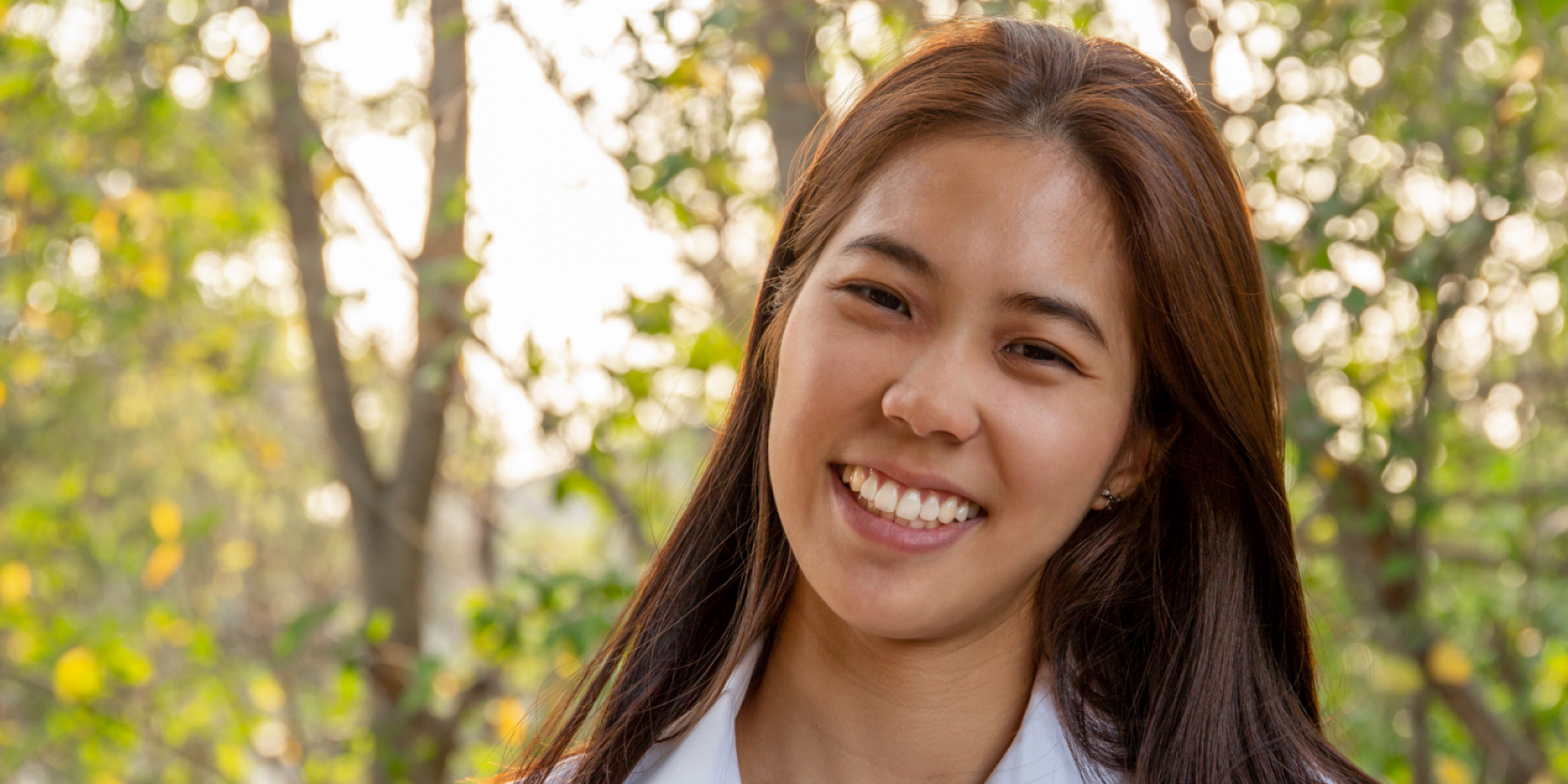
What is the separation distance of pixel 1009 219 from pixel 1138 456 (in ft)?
1.20

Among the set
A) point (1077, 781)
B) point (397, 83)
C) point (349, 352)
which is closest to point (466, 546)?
point (349, 352)

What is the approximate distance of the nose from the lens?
1458 mm

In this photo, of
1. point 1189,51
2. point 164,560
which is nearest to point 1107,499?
point 1189,51

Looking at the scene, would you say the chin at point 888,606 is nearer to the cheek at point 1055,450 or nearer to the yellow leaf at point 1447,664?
the cheek at point 1055,450

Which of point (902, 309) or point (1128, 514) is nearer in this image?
point (902, 309)

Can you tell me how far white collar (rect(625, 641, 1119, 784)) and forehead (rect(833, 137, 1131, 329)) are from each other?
0.50 m

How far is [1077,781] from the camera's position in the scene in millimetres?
1646

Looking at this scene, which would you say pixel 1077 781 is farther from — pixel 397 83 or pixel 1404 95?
pixel 397 83

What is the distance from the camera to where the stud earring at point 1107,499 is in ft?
5.51

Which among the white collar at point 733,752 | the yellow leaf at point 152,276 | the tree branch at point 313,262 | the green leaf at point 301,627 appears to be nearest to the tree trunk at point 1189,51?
the white collar at point 733,752

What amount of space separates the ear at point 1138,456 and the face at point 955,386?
0.23ft

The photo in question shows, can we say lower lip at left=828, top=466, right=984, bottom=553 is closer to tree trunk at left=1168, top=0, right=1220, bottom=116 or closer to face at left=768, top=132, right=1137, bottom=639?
face at left=768, top=132, right=1137, bottom=639

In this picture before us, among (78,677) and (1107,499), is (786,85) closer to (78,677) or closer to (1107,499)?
(1107,499)

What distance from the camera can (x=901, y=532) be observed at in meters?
1.51
